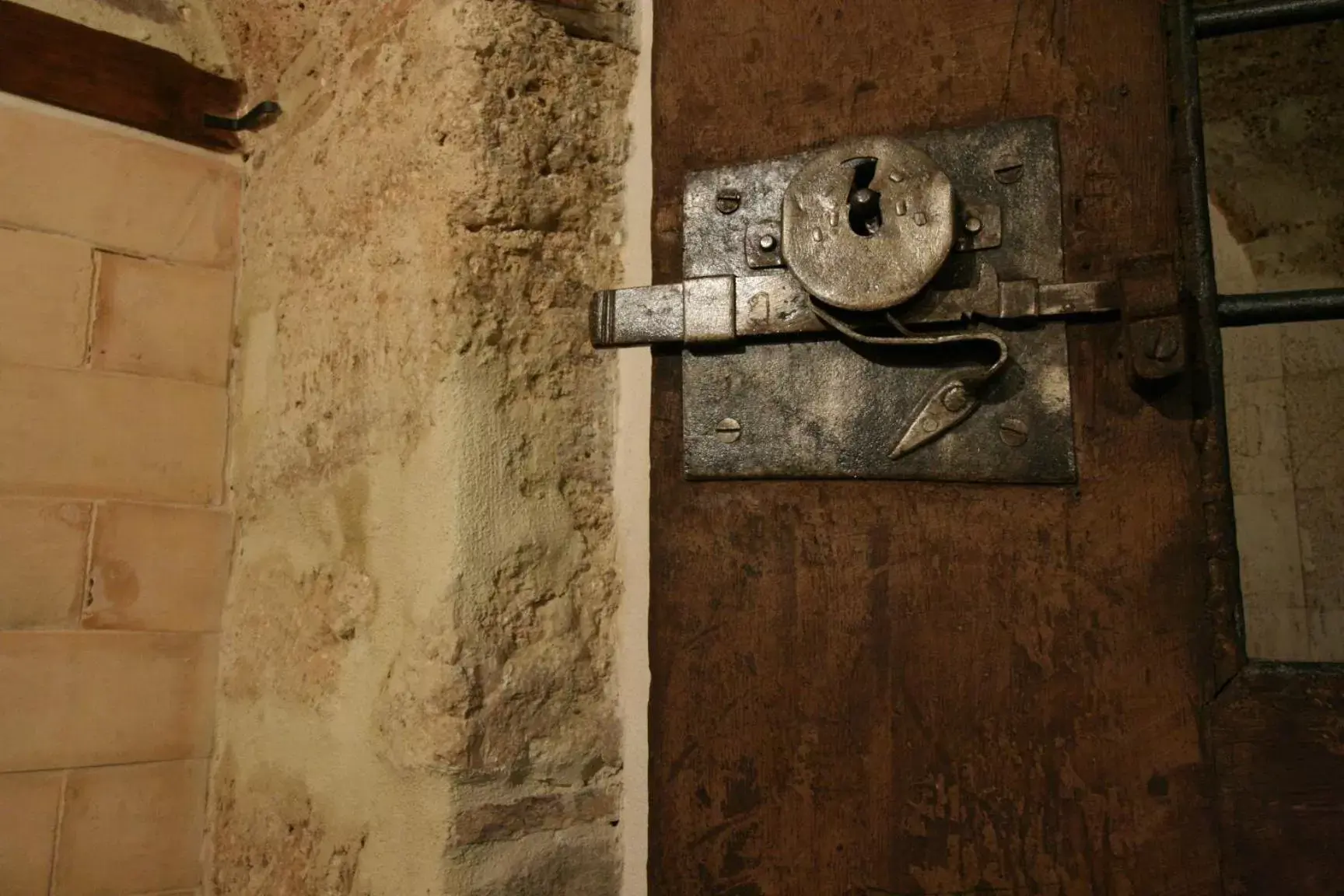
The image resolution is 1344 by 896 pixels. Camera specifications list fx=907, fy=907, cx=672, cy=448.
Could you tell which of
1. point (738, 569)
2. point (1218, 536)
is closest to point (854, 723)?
point (738, 569)

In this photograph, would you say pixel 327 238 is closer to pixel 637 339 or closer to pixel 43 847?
pixel 637 339

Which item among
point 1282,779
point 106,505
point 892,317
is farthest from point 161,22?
point 1282,779

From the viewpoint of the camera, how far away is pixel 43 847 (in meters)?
0.96

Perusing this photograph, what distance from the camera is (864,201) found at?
31.0 inches

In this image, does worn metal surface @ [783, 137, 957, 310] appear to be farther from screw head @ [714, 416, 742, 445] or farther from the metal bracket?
screw head @ [714, 416, 742, 445]

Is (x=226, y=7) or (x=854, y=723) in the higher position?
(x=226, y=7)

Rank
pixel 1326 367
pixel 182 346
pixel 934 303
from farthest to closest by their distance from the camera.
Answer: pixel 1326 367, pixel 182 346, pixel 934 303

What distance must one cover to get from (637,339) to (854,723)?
402mm

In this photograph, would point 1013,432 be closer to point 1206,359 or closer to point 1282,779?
point 1206,359

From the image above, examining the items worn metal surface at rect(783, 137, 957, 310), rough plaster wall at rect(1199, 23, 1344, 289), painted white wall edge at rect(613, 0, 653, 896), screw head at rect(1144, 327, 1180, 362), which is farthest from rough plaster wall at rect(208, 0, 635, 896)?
rough plaster wall at rect(1199, 23, 1344, 289)

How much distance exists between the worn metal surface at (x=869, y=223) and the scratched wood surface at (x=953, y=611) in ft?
0.22

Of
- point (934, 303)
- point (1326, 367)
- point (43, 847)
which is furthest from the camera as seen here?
point (1326, 367)

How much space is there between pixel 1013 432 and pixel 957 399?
5 centimetres

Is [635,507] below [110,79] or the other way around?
below
